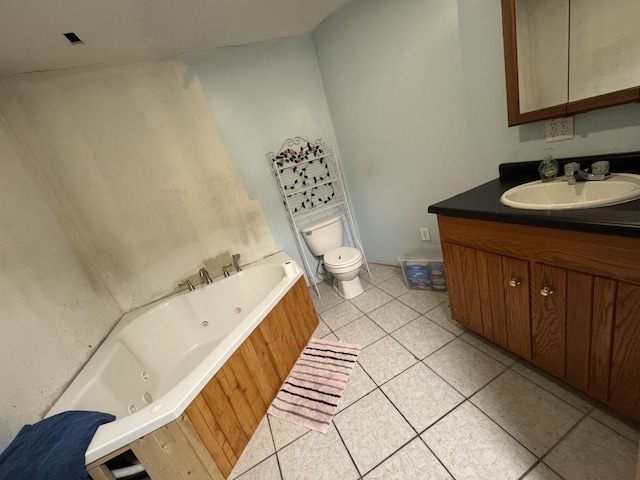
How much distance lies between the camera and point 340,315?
6.89ft

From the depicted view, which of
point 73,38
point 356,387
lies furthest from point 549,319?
point 73,38

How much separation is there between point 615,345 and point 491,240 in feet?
1.61

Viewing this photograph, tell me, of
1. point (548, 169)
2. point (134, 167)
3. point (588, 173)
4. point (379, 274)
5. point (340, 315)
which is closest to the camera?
point (588, 173)

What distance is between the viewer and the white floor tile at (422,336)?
1.55 metres

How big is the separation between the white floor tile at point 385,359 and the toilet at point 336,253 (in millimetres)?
604

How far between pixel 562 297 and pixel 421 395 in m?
0.77

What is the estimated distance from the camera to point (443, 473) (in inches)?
38.8

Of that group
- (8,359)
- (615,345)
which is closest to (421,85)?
(615,345)

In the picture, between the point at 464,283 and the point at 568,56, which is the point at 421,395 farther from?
the point at 568,56

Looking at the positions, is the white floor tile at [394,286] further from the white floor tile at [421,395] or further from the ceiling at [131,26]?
the ceiling at [131,26]

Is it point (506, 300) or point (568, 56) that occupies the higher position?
point (568, 56)

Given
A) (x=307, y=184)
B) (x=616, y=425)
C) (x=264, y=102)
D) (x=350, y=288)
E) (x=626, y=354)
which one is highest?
(x=264, y=102)

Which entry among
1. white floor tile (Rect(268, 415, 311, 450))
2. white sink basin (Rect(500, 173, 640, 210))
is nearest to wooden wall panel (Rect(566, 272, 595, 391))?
white sink basin (Rect(500, 173, 640, 210))

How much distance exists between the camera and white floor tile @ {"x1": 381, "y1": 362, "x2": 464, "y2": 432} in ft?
3.93
